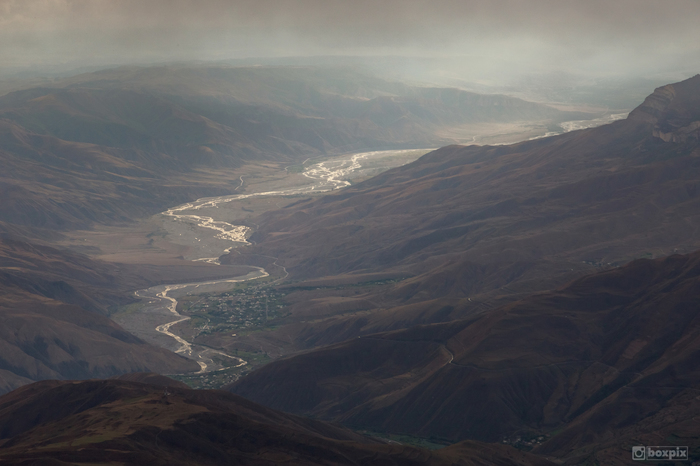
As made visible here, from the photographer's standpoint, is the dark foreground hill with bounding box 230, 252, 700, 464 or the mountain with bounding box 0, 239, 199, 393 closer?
the dark foreground hill with bounding box 230, 252, 700, 464

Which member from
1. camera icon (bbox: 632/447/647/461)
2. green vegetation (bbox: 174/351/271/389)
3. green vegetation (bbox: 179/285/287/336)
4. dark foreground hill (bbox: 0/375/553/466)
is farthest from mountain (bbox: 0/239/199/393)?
camera icon (bbox: 632/447/647/461)

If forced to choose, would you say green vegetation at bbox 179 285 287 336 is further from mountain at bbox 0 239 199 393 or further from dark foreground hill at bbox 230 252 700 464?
dark foreground hill at bbox 230 252 700 464

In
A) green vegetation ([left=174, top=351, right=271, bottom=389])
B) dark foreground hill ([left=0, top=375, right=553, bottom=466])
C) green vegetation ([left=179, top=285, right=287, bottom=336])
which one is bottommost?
green vegetation ([left=174, top=351, right=271, bottom=389])

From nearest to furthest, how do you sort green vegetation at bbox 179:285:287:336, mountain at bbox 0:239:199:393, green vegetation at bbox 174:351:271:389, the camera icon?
the camera icon → green vegetation at bbox 174:351:271:389 → mountain at bbox 0:239:199:393 → green vegetation at bbox 179:285:287:336

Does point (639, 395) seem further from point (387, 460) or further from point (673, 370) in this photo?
point (387, 460)

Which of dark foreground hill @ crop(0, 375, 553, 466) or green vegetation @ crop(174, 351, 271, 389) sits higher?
dark foreground hill @ crop(0, 375, 553, 466)
